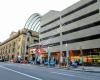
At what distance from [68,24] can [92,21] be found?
14.2 m

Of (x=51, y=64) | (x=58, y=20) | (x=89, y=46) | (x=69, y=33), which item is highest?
(x=58, y=20)

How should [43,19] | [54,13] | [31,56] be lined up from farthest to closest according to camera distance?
[31,56] < [43,19] < [54,13]

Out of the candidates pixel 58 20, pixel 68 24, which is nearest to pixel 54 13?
pixel 58 20

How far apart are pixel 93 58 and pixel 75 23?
13.6 metres

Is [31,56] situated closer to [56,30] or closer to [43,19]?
[43,19]

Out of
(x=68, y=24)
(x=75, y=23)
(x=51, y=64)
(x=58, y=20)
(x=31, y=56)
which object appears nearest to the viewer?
(x=51, y=64)

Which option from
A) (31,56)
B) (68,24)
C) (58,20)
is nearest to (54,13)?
(58,20)

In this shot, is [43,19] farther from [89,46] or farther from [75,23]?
[89,46]

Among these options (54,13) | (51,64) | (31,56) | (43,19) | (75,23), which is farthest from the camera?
(31,56)

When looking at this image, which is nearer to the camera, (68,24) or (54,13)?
(68,24)

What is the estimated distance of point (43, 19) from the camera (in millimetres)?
97250

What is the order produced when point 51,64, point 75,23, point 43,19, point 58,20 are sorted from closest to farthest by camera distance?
point 51,64, point 75,23, point 58,20, point 43,19

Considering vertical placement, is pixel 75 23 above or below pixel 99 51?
above

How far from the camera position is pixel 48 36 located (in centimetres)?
8994
